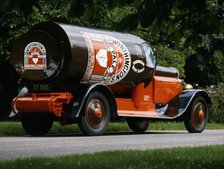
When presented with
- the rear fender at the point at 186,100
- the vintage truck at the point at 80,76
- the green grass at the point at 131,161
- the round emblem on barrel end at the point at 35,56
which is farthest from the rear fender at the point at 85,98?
the green grass at the point at 131,161

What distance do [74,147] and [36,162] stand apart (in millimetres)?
3343

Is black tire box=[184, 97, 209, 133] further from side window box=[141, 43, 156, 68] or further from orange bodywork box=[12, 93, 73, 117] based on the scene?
orange bodywork box=[12, 93, 73, 117]

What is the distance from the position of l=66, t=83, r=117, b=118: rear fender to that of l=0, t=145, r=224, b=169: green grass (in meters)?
4.83

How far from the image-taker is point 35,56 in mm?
13922

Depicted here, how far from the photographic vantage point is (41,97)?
Result: 13.8m

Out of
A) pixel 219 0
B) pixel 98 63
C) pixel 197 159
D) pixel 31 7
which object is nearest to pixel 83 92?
pixel 98 63

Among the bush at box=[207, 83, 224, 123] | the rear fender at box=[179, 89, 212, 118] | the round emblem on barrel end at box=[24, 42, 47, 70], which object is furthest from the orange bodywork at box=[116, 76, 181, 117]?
the bush at box=[207, 83, 224, 123]

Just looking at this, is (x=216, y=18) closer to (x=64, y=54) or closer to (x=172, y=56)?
(x=64, y=54)

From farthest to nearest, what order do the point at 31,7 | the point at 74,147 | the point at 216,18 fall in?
1. the point at 74,147
2. the point at 216,18
3. the point at 31,7

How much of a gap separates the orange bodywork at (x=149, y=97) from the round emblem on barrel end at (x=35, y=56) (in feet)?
6.92

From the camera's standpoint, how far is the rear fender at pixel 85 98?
13453 mm

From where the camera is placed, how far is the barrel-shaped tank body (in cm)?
1356

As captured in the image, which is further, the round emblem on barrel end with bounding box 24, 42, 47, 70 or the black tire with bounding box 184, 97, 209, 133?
the black tire with bounding box 184, 97, 209, 133

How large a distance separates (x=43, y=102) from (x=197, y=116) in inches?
196
